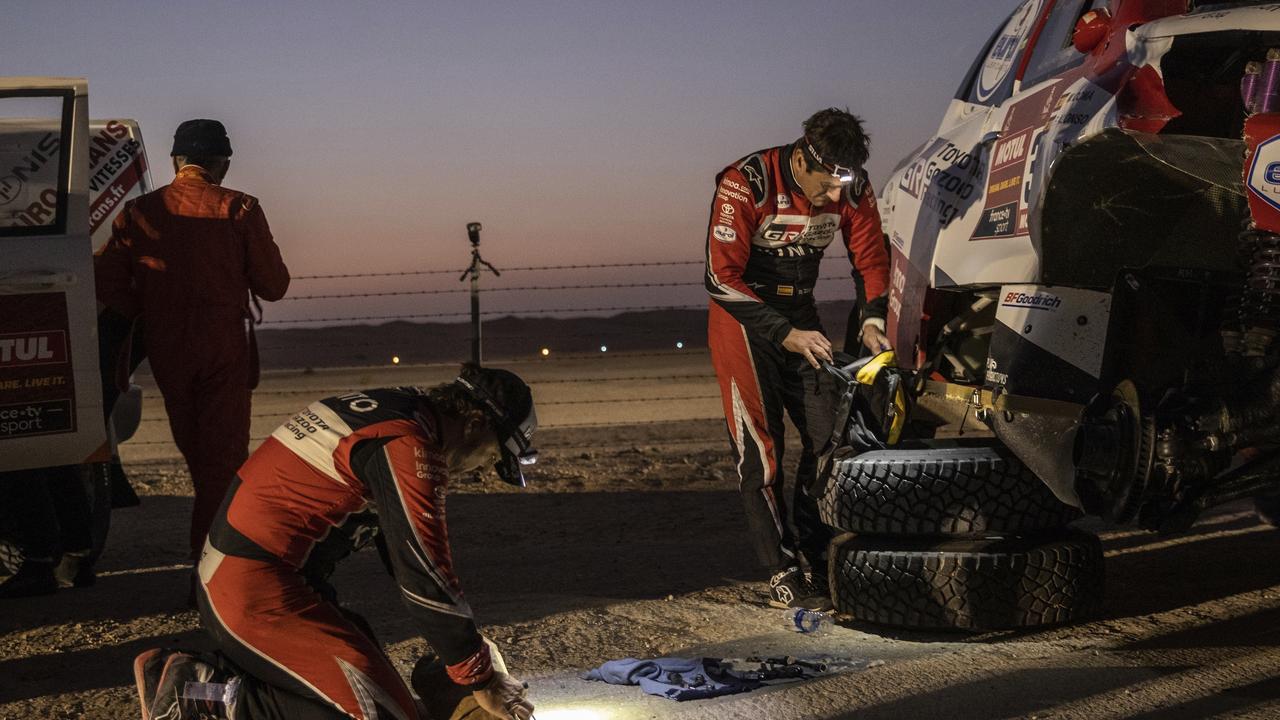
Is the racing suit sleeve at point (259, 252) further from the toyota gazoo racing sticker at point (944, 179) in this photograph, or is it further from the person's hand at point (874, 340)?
the toyota gazoo racing sticker at point (944, 179)

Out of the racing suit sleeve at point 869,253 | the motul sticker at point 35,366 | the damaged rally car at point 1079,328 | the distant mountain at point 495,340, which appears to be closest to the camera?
the damaged rally car at point 1079,328

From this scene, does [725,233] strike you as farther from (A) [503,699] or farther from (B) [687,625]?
(A) [503,699]

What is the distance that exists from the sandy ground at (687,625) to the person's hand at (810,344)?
113cm

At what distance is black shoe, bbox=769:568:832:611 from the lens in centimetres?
557

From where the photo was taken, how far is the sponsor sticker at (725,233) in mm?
5656

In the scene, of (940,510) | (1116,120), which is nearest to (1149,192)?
(1116,120)

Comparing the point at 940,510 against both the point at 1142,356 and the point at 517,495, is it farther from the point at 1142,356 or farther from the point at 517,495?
the point at 517,495

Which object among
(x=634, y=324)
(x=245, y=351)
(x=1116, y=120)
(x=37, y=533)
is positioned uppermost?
(x=1116, y=120)

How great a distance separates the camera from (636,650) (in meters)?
4.99

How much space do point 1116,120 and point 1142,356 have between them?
1002 mm

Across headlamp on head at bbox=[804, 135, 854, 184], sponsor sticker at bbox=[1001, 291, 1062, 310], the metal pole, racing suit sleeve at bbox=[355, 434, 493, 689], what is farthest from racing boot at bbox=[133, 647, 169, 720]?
the metal pole

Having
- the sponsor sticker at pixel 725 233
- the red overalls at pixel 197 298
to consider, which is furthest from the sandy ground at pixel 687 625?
the sponsor sticker at pixel 725 233

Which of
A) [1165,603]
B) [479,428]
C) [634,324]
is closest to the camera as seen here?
[479,428]

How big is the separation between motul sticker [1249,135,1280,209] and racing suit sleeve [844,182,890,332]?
2.28 metres
